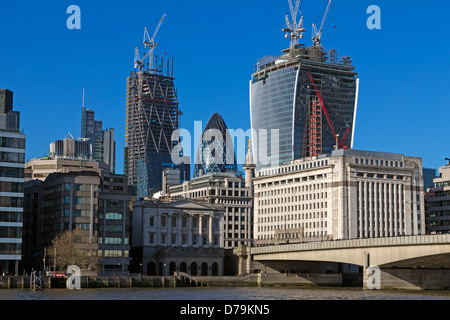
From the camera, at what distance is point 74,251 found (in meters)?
168

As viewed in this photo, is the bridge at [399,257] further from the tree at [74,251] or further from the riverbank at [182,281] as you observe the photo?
the tree at [74,251]

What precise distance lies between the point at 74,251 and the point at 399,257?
2741 inches

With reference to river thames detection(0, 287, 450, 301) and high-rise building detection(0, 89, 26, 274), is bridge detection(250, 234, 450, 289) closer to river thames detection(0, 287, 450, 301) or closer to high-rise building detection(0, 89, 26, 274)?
river thames detection(0, 287, 450, 301)

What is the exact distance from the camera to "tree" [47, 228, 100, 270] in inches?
6594

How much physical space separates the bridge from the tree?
4921cm

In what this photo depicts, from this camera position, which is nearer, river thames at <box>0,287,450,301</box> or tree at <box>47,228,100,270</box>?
river thames at <box>0,287,450,301</box>

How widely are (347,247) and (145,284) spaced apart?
135ft

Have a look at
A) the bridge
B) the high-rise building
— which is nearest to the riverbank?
the bridge

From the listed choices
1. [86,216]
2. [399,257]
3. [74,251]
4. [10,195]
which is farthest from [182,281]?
[399,257]

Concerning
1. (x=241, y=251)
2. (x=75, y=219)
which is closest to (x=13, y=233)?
(x=75, y=219)

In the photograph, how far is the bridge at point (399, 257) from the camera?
13525 cm

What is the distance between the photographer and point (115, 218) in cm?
19488

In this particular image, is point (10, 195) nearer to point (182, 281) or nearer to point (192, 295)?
point (182, 281)

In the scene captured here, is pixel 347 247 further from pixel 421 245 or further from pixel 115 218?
pixel 115 218
